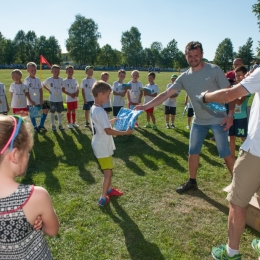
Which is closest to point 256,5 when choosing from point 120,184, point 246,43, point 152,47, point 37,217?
→ point 120,184

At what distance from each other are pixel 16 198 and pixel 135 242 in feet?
7.25

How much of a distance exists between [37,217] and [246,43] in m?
100

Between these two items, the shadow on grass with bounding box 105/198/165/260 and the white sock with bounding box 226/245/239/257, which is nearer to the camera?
the white sock with bounding box 226/245/239/257

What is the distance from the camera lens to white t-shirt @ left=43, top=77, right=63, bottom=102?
28.5 ft

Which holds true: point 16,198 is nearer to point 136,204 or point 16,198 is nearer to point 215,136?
point 136,204

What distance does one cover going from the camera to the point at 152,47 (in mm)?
117375

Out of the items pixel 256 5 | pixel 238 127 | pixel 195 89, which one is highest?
pixel 256 5

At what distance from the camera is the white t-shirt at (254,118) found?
2.29 metres

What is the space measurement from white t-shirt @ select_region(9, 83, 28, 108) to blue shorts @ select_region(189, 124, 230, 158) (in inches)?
224

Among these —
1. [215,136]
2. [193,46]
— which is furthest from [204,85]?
[215,136]

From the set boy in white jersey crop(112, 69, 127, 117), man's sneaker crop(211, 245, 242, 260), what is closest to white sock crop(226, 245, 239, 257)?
man's sneaker crop(211, 245, 242, 260)

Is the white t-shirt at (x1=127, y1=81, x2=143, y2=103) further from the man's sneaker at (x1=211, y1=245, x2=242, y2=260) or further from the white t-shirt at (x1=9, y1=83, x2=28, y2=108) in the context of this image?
the man's sneaker at (x1=211, y1=245, x2=242, y2=260)

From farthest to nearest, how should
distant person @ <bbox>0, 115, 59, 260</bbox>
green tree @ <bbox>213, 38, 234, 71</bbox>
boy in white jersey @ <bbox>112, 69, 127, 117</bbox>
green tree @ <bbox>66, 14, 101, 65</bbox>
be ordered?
green tree @ <bbox>213, 38, 234, 71</bbox>
green tree @ <bbox>66, 14, 101, 65</bbox>
boy in white jersey @ <bbox>112, 69, 127, 117</bbox>
distant person @ <bbox>0, 115, 59, 260</bbox>

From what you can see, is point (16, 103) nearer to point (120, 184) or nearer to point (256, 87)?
point (120, 184)
